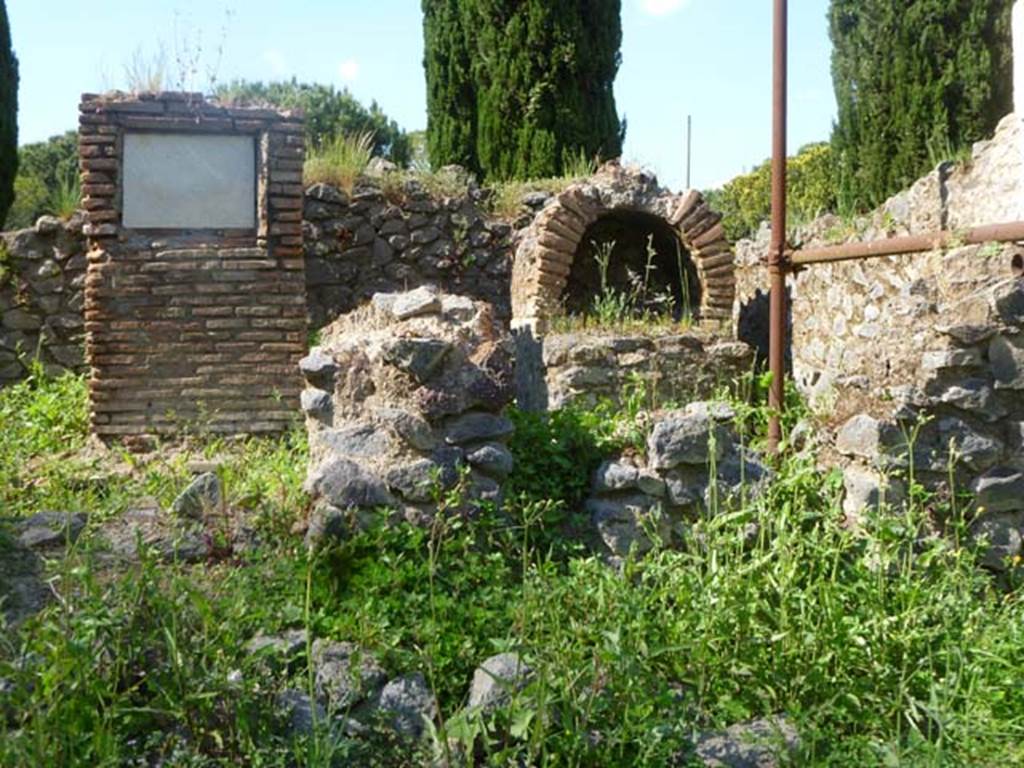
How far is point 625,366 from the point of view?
761cm

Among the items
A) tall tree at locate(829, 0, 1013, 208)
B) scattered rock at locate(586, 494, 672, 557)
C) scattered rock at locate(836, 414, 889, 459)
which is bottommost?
scattered rock at locate(586, 494, 672, 557)

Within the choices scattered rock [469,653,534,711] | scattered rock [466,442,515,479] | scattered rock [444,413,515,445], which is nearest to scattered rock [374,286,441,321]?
scattered rock [444,413,515,445]

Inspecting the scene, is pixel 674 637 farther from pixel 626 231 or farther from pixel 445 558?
pixel 626 231

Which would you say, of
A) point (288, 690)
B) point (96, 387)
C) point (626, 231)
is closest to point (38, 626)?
point (288, 690)

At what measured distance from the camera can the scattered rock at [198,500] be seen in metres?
4.22

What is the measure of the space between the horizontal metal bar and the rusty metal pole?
0.09 metres

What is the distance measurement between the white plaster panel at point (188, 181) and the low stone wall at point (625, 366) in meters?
2.18

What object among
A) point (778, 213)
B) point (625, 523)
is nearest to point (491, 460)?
point (625, 523)

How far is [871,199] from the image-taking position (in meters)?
11.1

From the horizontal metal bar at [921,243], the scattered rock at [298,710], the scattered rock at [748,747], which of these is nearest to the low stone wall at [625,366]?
the horizontal metal bar at [921,243]

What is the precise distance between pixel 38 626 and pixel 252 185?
4.87m

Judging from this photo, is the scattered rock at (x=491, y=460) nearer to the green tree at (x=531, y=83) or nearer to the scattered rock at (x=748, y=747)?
the scattered rock at (x=748, y=747)

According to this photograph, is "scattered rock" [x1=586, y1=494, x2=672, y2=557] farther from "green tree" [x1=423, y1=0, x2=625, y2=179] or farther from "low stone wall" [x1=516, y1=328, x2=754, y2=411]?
"green tree" [x1=423, y1=0, x2=625, y2=179]

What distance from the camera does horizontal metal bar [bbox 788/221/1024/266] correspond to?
4.42 meters
